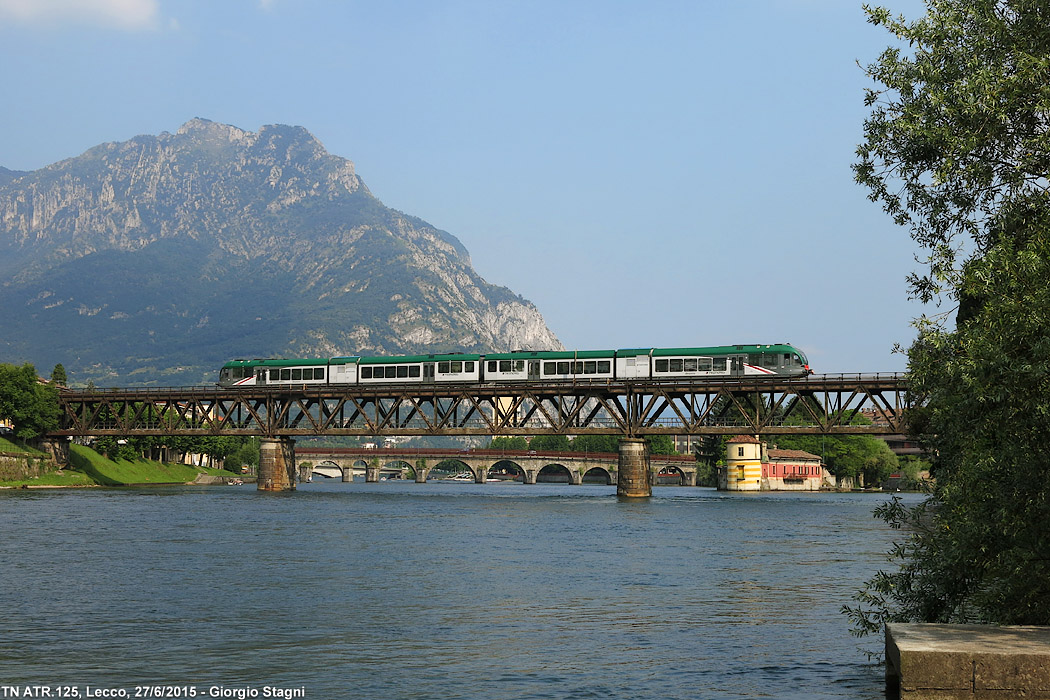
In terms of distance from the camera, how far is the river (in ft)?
69.5

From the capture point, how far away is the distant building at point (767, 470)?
170 metres

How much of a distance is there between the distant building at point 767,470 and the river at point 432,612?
358ft

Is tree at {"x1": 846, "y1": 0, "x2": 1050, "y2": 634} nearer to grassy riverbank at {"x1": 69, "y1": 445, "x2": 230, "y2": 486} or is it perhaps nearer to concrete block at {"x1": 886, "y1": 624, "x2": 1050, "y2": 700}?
concrete block at {"x1": 886, "y1": 624, "x2": 1050, "y2": 700}

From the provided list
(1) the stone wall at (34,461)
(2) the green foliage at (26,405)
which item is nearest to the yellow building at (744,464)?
(1) the stone wall at (34,461)

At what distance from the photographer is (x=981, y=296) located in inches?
805

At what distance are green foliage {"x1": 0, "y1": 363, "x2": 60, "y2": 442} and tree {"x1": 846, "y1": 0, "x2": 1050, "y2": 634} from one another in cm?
11439

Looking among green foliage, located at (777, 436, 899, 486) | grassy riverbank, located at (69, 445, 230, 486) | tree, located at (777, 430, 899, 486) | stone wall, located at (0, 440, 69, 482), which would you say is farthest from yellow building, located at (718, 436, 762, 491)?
stone wall, located at (0, 440, 69, 482)

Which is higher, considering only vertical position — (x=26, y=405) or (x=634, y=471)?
(x=26, y=405)

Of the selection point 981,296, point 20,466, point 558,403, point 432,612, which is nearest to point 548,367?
point 558,403

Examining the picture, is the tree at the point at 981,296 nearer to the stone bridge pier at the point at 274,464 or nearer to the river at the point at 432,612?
the river at the point at 432,612

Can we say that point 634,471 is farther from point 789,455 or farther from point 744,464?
point 789,455

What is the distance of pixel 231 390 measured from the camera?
12131 cm

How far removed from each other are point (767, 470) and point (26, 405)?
4473 inches

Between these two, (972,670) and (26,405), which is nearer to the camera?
(972,670)
